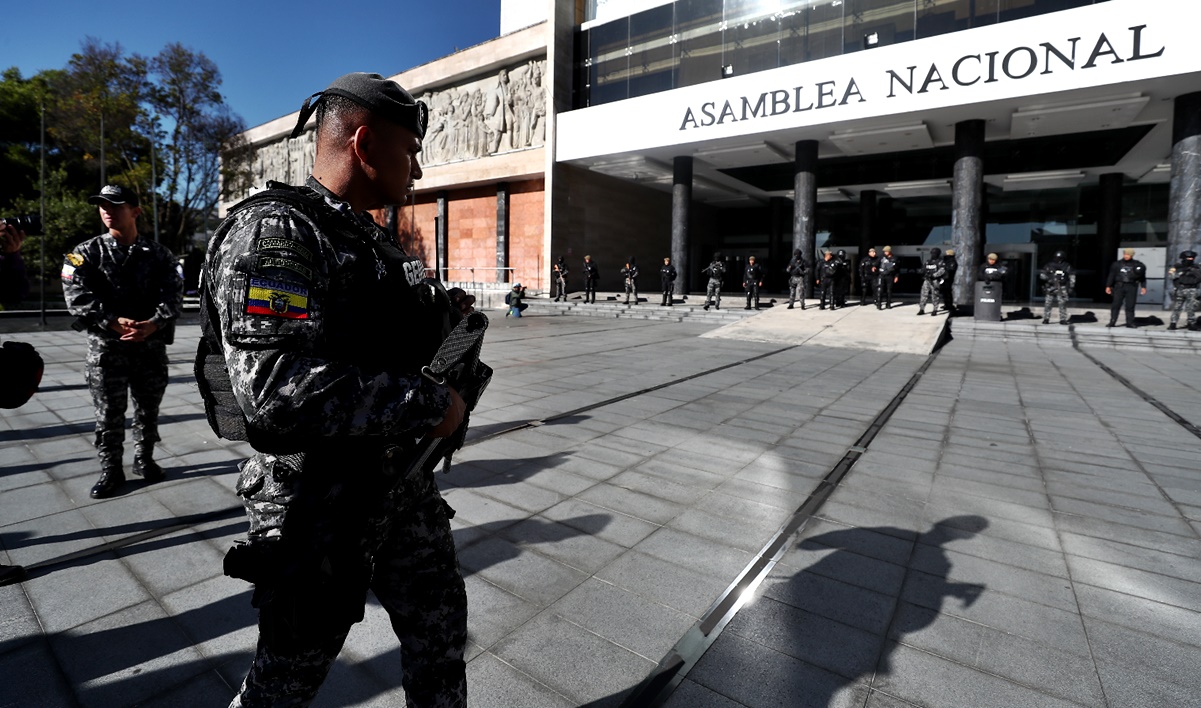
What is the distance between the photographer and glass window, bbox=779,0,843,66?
1734 cm

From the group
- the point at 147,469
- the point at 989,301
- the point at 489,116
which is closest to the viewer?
the point at 147,469

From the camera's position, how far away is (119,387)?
11.7ft

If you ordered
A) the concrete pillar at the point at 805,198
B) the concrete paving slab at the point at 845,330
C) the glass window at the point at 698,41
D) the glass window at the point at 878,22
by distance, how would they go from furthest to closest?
the glass window at the point at 698,41 → the concrete pillar at the point at 805,198 → the glass window at the point at 878,22 → the concrete paving slab at the point at 845,330

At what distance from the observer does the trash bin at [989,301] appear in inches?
566

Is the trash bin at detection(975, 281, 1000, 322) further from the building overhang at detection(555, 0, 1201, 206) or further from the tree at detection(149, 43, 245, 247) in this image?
the tree at detection(149, 43, 245, 247)

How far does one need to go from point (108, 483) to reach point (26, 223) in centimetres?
169

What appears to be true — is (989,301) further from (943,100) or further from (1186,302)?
(943,100)

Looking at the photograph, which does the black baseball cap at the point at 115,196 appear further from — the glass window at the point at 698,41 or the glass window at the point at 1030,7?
the glass window at the point at 698,41

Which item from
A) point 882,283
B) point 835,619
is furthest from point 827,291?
point 835,619

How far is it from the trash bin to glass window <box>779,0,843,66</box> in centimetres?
822

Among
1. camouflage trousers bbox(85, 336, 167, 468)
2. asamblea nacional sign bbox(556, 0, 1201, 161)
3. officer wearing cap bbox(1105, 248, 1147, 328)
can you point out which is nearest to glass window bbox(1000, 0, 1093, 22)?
asamblea nacional sign bbox(556, 0, 1201, 161)

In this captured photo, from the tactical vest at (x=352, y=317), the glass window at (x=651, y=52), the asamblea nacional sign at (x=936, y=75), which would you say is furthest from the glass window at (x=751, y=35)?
the tactical vest at (x=352, y=317)

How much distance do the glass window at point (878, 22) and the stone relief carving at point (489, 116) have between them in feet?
39.0

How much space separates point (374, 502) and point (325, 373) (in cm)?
31
